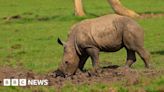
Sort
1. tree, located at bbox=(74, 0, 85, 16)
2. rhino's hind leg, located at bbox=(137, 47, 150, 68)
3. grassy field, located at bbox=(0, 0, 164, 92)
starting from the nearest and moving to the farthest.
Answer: rhino's hind leg, located at bbox=(137, 47, 150, 68), grassy field, located at bbox=(0, 0, 164, 92), tree, located at bbox=(74, 0, 85, 16)

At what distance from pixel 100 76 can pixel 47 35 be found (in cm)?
1239

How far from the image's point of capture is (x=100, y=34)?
14.1 metres

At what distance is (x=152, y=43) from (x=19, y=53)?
4.87 m

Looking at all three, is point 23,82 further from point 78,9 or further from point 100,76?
point 78,9

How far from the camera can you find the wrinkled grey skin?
13992mm

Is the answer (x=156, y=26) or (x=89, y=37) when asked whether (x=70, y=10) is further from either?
(x=89, y=37)

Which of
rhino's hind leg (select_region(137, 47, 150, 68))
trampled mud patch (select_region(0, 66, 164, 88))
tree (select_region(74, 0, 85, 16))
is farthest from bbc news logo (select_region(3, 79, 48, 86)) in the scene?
tree (select_region(74, 0, 85, 16))

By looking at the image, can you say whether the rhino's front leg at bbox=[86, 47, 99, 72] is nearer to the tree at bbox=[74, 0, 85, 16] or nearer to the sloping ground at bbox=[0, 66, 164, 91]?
the sloping ground at bbox=[0, 66, 164, 91]

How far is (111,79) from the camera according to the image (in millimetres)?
12766

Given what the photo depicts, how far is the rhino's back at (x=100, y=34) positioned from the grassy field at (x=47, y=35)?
1.62 m

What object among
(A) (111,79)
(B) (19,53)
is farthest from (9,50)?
(A) (111,79)

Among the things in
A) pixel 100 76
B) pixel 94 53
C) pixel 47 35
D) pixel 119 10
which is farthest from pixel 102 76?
pixel 119 10

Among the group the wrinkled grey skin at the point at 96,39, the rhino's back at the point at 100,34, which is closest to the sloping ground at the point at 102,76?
the wrinkled grey skin at the point at 96,39

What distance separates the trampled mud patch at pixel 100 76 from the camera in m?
12.5
